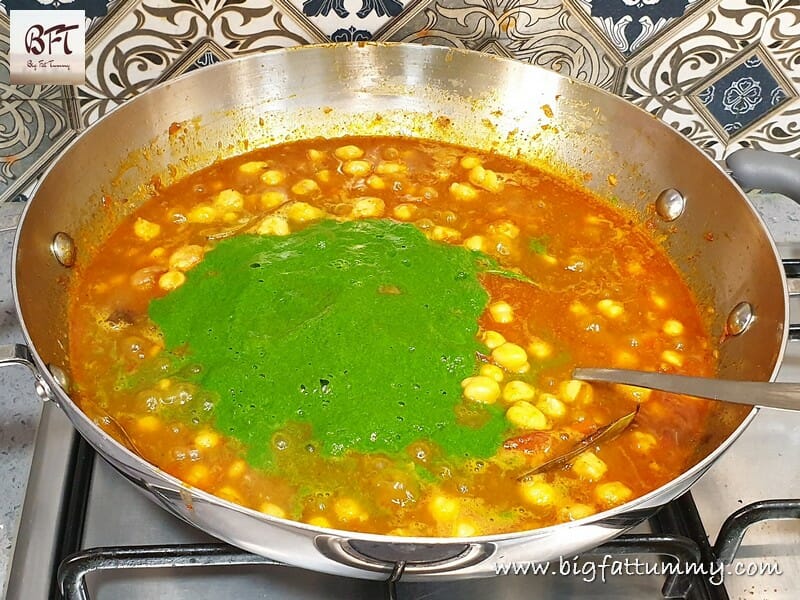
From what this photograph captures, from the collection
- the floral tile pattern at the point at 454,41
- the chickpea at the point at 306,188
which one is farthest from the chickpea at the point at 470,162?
the chickpea at the point at 306,188

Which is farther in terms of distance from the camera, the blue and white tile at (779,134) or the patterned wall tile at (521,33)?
the blue and white tile at (779,134)

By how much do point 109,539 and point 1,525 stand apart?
180mm

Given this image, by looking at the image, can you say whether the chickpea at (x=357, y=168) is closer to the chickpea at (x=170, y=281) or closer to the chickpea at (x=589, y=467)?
the chickpea at (x=170, y=281)

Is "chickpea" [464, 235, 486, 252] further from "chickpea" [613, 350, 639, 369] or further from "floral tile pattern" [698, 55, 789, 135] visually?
"floral tile pattern" [698, 55, 789, 135]

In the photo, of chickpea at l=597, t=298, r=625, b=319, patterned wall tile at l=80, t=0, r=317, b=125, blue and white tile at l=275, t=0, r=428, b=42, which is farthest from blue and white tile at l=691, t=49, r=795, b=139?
patterned wall tile at l=80, t=0, r=317, b=125

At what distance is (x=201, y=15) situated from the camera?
164cm

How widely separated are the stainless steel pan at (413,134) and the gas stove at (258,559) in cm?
13

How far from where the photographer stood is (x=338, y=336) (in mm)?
1424

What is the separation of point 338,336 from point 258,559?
41cm

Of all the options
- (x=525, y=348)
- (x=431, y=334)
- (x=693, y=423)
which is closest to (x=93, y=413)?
(x=431, y=334)

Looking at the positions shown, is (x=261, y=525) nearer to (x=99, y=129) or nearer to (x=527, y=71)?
(x=99, y=129)

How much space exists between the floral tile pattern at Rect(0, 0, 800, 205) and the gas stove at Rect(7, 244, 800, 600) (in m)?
0.74

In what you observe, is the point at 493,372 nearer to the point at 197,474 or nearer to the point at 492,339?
the point at 492,339

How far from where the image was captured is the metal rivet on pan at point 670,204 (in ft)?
5.53
